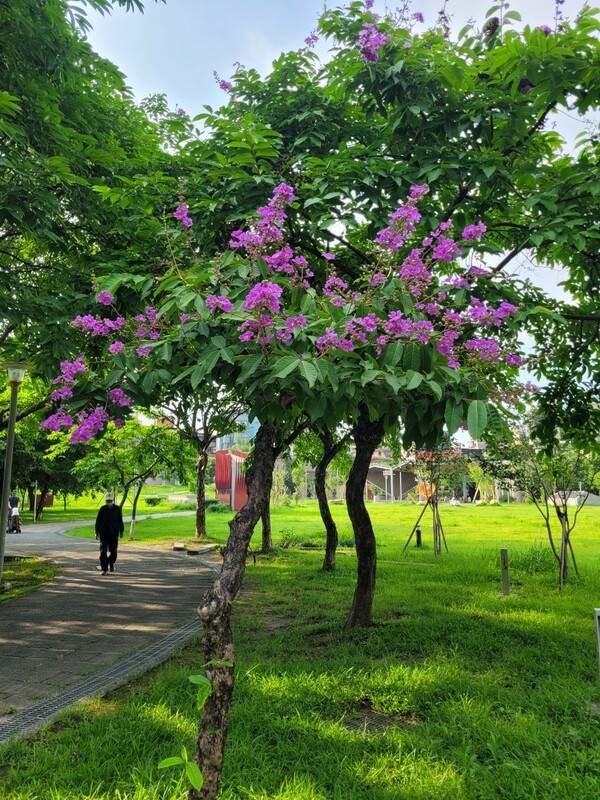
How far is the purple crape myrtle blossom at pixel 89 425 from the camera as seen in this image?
311 centimetres

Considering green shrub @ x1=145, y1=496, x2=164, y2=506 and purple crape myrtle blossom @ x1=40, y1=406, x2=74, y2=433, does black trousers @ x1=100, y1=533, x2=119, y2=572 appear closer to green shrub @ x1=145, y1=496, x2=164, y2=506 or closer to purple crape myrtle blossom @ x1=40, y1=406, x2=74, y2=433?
purple crape myrtle blossom @ x1=40, y1=406, x2=74, y2=433

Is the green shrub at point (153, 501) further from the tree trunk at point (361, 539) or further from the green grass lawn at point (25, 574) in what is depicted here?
the tree trunk at point (361, 539)

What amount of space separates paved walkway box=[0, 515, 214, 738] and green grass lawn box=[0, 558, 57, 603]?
245 millimetres

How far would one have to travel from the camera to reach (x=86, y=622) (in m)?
7.88

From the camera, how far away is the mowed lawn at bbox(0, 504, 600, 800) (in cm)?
332

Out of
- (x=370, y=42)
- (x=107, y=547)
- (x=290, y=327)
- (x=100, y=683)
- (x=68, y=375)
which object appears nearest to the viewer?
(x=290, y=327)

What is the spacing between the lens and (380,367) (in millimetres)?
2717

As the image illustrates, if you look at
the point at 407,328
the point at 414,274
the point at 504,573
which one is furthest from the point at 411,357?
the point at 504,573

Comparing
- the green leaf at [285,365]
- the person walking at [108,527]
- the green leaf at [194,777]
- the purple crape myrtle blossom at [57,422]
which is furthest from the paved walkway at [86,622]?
the green leaf at [285,365]

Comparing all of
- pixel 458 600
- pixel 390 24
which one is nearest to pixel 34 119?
pixel 390 24

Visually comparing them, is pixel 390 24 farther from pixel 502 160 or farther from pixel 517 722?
pixel 517 722

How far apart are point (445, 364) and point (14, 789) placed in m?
3.33

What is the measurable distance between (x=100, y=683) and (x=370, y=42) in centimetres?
595

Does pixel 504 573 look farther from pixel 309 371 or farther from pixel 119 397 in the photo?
pixel 309 371
